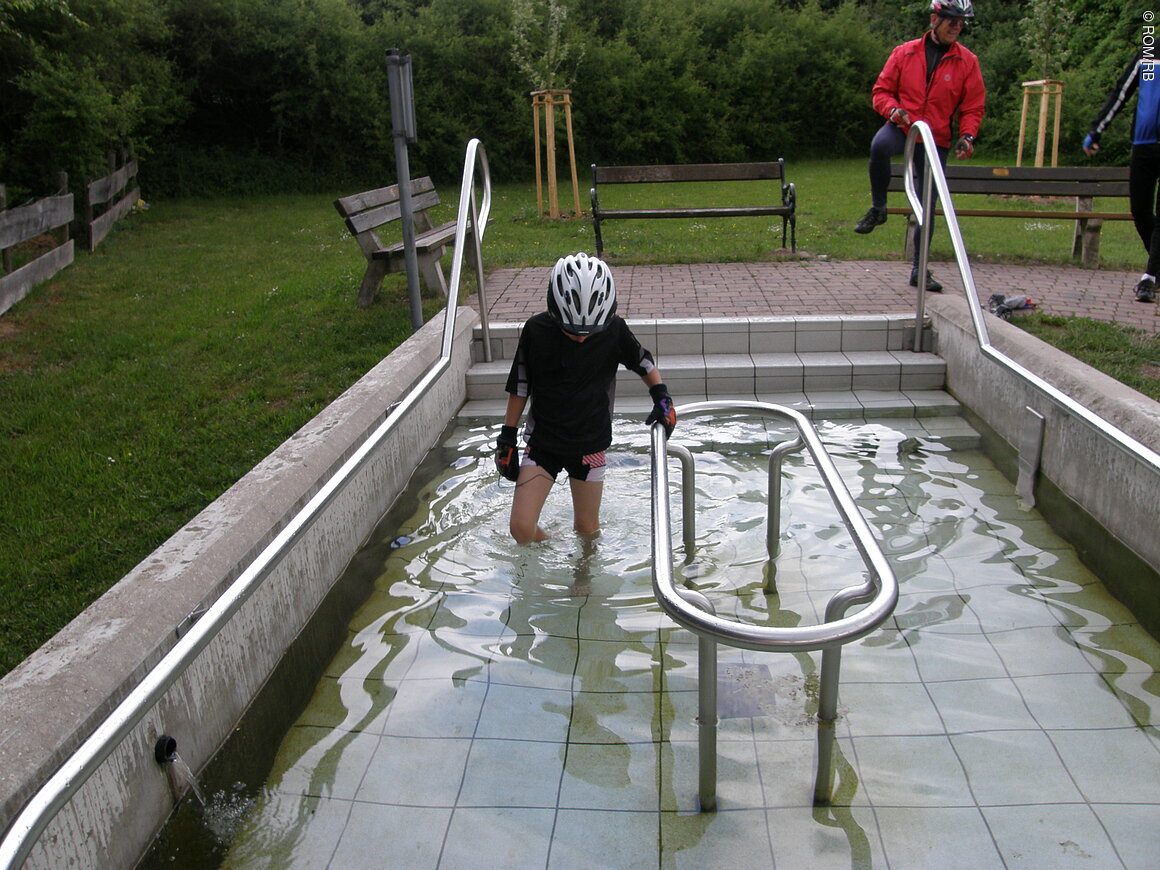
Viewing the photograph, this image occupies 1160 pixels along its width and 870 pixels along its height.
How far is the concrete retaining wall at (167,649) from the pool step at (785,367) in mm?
2486

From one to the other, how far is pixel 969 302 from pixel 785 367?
1.47 m

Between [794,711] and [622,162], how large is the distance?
63.8 ft

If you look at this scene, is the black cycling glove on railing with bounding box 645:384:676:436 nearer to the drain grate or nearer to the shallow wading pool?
the shallow wading pool

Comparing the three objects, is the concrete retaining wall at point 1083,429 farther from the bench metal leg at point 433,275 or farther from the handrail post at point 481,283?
the bench metal leg at point 433,275

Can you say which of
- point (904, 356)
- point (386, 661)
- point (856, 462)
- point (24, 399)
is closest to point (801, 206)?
point (904, 356)

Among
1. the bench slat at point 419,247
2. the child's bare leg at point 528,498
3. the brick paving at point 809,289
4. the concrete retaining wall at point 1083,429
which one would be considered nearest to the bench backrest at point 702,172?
the brick paving at point 809,289

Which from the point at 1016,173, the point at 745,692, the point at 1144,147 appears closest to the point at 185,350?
the point at 745,692

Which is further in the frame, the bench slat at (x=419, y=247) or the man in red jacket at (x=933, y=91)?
the bench slat at (x=419, y=247)

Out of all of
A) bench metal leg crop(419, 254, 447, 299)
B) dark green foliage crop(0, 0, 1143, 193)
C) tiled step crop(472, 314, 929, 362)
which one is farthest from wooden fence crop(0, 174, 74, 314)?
tiled step crop(472, 314, 929, 362)

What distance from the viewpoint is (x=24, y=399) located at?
21.8 feet

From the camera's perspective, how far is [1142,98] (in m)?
7.45

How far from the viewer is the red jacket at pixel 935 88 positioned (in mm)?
7641

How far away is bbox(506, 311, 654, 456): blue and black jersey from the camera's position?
13.7 ft

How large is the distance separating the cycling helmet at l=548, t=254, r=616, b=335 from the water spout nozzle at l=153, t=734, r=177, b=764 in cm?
208
